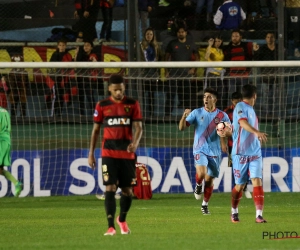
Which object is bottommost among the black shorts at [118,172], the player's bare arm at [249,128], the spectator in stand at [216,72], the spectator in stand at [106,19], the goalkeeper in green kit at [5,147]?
the goalkeeper in green kit at [5,147]

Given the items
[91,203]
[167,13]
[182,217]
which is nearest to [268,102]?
[167,13]

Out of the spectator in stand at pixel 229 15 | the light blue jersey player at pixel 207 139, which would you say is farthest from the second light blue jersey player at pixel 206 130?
the spectator in stand at pixel 229 15

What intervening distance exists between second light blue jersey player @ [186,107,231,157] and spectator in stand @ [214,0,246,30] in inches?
265

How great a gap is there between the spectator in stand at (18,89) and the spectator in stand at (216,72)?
4131mm

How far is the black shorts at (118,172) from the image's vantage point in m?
10.6

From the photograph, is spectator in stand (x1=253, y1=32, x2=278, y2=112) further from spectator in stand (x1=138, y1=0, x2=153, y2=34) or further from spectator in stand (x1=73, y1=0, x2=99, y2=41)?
spectator in stand (x1=73, y1=0, x2=99, y2=41)

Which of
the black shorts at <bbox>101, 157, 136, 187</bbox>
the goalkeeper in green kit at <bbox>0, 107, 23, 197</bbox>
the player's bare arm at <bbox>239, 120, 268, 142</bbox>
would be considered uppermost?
the player's bare arm at <bbox>239, 120, 268, 142</bbox>

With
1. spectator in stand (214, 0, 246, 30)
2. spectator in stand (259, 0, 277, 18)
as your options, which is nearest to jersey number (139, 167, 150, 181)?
spectator in stand (214, 0, 246, 30)

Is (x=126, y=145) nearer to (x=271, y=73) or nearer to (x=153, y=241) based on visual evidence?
(x=153, y=241)

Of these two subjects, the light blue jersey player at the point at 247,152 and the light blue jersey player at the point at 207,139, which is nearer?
the light blue jersey player at the point at 247,152

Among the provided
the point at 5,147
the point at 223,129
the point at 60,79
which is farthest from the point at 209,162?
the point at 60,79

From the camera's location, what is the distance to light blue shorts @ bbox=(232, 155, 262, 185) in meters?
12.5

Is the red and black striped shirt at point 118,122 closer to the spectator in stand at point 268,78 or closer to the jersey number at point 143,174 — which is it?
the jersey number at point 143,174

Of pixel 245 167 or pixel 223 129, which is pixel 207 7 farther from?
pixel 245 167
